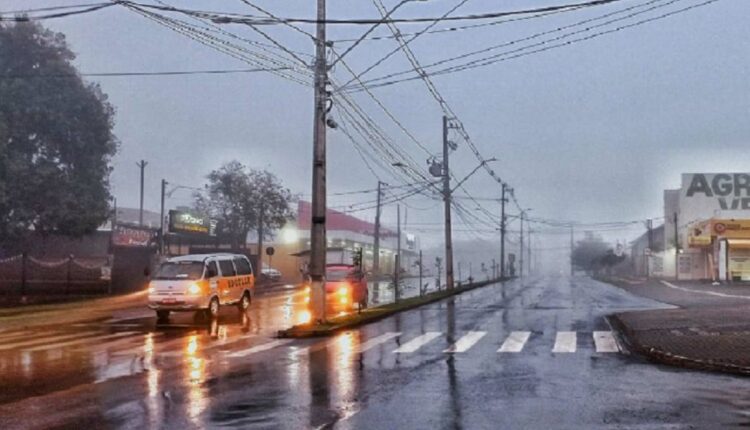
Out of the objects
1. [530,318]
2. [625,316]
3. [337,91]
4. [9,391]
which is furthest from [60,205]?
[9,391]

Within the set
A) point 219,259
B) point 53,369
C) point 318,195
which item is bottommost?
point 53,369

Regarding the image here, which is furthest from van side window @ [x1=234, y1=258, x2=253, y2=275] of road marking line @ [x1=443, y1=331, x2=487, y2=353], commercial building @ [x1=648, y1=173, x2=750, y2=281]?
commercial building @ [x1=648, y1=173, x2=750, y2=281]

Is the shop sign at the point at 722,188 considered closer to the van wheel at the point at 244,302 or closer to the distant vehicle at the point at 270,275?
the distant vehicle at the point at 270,275

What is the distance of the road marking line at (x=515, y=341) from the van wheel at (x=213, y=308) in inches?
372

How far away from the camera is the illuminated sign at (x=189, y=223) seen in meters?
54.8

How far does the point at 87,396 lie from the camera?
37.2 ft

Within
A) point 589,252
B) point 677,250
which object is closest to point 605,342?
point 677,250

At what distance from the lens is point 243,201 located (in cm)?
6394

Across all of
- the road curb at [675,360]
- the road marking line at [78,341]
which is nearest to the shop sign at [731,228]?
the road curb at [675,360]

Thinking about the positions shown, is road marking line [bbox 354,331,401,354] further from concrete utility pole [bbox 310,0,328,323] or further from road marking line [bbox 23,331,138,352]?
road marking line [bbox 23,331,138,352]

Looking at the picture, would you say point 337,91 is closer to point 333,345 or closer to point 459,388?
point 333,345

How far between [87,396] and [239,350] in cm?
611

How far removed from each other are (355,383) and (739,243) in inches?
2256

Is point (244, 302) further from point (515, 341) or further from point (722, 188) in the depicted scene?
point (722, 188)
